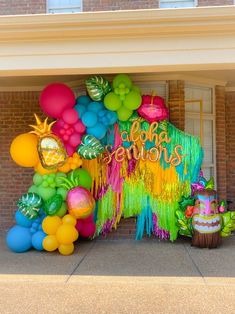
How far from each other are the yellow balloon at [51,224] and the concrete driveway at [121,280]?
0.41 meters

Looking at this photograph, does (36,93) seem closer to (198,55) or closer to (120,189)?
(120,189)

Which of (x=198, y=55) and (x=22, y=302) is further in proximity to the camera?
(x=198, y=55)

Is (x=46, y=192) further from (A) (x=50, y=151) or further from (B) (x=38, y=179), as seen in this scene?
(A) (x=50, y=151)

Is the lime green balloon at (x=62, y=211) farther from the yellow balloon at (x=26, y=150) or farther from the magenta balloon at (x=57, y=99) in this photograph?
the magenta balloon at (x=57, y=99)

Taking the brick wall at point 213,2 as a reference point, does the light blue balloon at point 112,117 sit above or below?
below

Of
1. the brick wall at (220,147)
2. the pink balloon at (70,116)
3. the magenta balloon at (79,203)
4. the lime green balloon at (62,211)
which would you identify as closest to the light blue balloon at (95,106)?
the pink balloon at (70,116)

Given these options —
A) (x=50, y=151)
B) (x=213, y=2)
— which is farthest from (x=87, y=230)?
(x=213, y=2)

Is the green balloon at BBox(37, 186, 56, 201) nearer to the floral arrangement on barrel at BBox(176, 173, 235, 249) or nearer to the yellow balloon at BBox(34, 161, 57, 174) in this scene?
the yellow balloon at BBox(34, 161, 57, 174)

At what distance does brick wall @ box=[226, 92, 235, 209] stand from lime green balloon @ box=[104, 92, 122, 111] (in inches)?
113

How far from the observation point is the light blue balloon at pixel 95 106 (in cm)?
670

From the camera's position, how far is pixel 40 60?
5570 mm

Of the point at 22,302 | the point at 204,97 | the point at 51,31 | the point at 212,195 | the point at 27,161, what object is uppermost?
the point at 51,31

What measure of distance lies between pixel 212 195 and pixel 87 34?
10.7 ft

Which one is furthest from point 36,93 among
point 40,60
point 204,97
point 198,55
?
point 198,55
